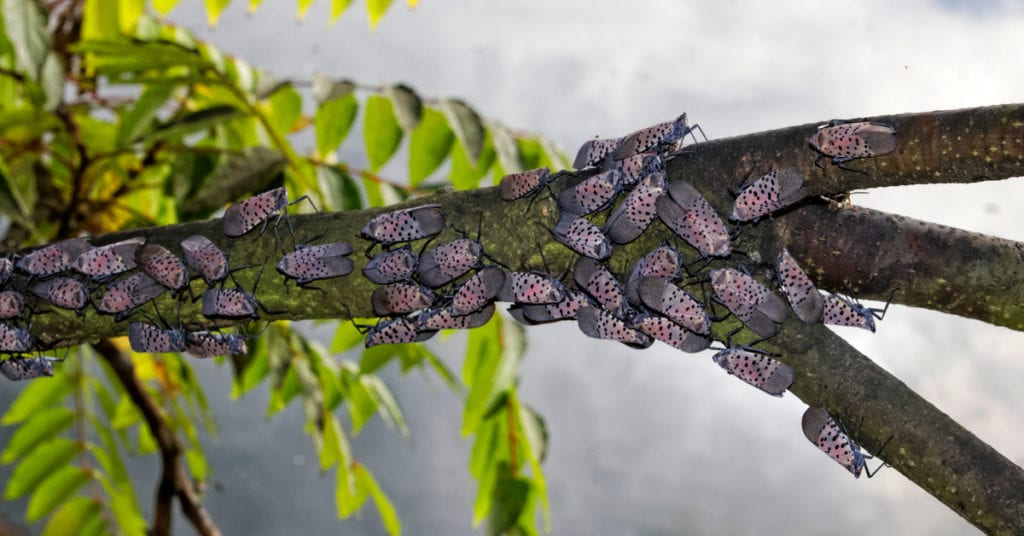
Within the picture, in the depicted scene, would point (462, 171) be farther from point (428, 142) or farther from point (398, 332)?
point (398, 332)

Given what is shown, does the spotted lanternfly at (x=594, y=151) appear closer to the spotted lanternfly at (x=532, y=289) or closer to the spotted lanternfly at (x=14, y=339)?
the spotted lanternfly at (x=532, y=289)

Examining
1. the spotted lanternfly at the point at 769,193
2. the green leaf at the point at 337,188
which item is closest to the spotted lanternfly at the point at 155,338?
the spotted lanternfly at the point at 769,193

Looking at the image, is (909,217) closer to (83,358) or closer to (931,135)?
(931,135)

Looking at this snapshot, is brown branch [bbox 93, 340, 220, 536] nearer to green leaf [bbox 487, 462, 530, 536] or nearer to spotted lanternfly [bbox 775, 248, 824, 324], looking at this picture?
green leaf [bbox 487, 462, 530, 536]

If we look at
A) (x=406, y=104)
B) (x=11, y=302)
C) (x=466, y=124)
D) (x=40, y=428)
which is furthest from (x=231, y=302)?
(x=40, y=428)

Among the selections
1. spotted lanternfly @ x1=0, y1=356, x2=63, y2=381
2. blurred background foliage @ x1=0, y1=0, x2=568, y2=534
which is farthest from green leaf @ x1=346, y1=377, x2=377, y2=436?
spotted lanternfly @ x1=0, y1=356, x2=63, y2=381

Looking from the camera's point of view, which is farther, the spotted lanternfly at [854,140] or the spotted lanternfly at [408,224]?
the spotted lanternfly at [408,224]
